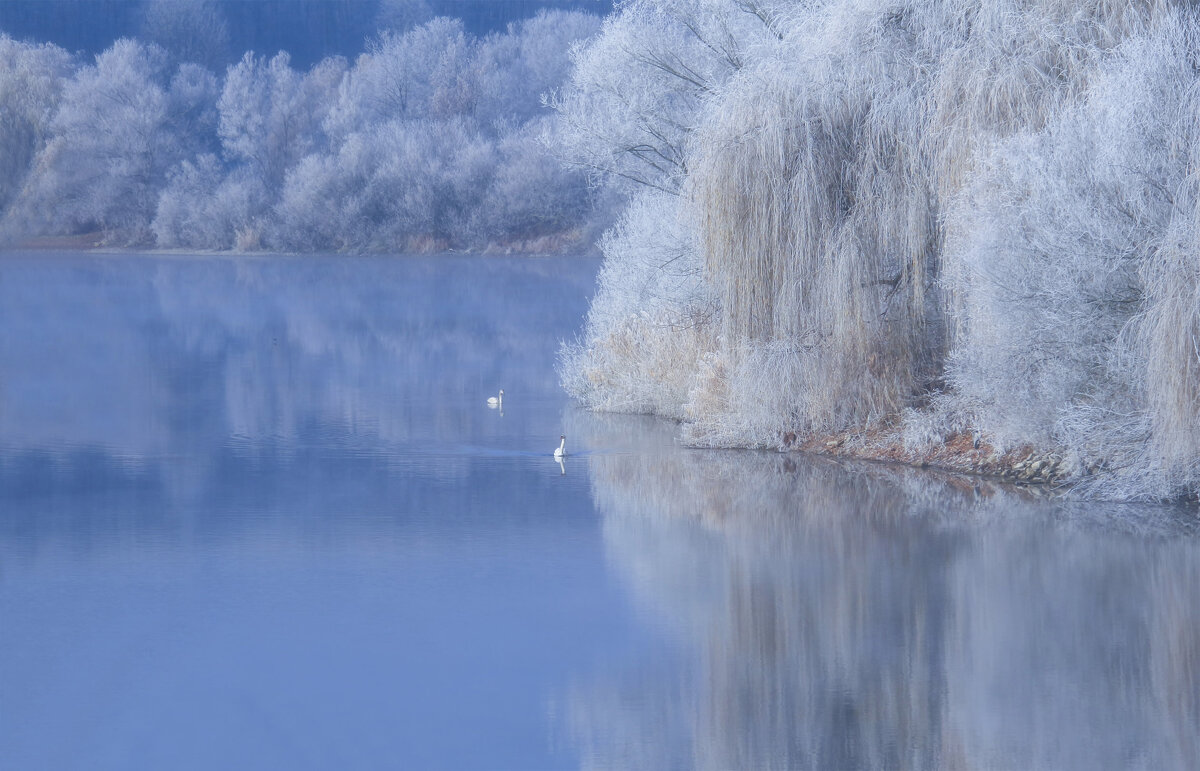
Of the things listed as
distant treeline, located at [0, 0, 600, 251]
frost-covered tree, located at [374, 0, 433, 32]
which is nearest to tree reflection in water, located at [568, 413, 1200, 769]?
A: distant treeline, located at [0, 0, 600, 251]

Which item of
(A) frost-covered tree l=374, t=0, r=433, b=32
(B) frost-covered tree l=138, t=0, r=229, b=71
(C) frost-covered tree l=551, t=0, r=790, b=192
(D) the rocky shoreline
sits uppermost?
(A) frost-covered tree l=374, t=0, r=433, b=32

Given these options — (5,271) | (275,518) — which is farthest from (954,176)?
(5,271)

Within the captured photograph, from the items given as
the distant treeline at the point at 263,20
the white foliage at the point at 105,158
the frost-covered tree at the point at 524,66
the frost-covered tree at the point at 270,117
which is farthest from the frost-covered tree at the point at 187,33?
the frost-covered tree at the point at 524,66

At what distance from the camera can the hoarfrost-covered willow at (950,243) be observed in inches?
511

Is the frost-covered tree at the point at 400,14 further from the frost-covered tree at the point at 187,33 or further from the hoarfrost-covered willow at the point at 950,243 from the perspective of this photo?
the hoarfrost-covered willow at the point at 950,243

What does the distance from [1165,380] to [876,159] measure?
454 centimetres

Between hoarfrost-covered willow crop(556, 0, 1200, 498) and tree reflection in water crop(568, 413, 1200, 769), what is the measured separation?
965 millimetres

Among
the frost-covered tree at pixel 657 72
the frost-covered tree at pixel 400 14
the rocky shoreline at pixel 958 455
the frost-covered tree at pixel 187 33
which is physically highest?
the frost-covered tree at pixel 400 14

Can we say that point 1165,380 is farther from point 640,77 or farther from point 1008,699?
point 640,77

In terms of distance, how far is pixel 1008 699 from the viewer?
8.89 m

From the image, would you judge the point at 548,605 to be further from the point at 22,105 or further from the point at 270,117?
the point at 22,105

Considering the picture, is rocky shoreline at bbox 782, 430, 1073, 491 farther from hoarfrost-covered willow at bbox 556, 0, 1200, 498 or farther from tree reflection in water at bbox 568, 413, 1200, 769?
tree reflection in water at bbox 568, 413, 1200, 769

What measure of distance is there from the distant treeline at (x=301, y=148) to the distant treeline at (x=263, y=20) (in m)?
6.28

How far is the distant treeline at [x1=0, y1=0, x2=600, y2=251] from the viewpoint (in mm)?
64000
